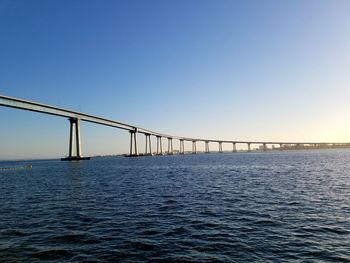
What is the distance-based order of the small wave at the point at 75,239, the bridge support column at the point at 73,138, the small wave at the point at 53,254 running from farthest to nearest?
1. the bridge support column at the point at 73,138
2. the small wave at the point at 75,239
3. the small wave at the point at 53,254

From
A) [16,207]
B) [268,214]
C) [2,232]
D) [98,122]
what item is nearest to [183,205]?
[268,214]

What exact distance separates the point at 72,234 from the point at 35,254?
9.44ft

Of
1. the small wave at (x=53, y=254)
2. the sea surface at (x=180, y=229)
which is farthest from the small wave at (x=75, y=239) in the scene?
the small wave at (x=53, y=254)

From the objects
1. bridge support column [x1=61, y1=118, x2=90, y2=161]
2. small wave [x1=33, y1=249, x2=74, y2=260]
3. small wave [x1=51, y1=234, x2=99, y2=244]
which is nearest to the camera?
small wave [x1=33, y1=249, x2=74, y2=260]

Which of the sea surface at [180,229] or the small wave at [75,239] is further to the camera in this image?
the small wave at [75,239]

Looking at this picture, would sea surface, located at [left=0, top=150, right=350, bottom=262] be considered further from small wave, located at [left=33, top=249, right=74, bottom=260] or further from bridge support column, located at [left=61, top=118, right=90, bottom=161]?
bridge support column, located at [left=61, top=118, right=90, bottom=161]

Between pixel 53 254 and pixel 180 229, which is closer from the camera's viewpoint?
pixel 53 254

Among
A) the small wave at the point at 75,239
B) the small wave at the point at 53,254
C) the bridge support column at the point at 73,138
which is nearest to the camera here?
the small wave at the point at 53,254

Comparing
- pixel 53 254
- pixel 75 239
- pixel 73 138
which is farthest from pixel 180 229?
pixel 73 138

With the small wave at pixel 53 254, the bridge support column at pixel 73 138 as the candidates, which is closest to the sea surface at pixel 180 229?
the small wave at pixel 53 254

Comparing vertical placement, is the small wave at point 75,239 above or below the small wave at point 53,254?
above

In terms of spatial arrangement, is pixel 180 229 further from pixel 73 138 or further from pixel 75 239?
pixel 73 138

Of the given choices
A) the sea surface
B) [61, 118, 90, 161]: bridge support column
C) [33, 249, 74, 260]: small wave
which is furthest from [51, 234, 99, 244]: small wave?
[61, 118, 90, 161]: bridge support column

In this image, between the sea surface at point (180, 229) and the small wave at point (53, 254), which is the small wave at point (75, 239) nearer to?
the sea surface at point (180, 229)
